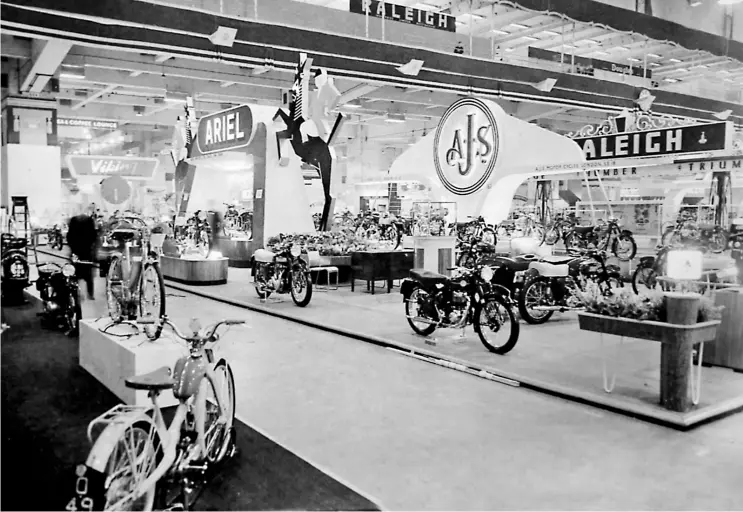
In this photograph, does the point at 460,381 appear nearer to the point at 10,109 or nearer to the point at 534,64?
the point at 534,64

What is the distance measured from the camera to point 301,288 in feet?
32.0

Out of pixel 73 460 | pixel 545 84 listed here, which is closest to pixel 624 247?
pixel 545 84

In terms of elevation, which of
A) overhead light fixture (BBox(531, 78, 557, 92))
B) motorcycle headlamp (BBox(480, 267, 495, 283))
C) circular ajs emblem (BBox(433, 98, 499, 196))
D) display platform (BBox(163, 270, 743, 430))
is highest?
overhead light fixture (BBox(531, 78, 557, 92))

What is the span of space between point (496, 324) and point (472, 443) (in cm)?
266

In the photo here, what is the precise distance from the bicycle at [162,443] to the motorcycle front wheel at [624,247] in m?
13.4

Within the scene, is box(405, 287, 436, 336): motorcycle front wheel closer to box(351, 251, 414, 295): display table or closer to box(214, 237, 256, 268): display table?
box(351, 251, 414, 295): display table

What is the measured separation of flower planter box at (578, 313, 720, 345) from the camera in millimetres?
4605

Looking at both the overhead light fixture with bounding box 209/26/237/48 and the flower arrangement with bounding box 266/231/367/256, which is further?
the flower arrangement with bounding box 266/231/367/256

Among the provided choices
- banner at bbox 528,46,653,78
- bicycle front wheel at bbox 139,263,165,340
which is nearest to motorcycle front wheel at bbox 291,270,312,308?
bicycle front wheel at bbox 139,263,165,340

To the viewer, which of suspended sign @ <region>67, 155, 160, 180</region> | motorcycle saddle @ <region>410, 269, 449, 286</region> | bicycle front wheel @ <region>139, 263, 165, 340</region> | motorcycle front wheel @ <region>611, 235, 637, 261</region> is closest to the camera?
bicycle front wheel @ <region>139, 263, 165, 340</region>

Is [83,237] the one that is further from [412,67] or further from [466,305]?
[466,305]

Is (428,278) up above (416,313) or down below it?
above

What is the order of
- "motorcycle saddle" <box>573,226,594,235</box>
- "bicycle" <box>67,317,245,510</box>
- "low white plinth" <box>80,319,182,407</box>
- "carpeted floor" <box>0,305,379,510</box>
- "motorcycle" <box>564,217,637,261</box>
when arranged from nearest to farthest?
"bicycle" <box>67,317,245,510</box>, "carpeted floor" <box>0,305,379,510</box>, "low white plinth" <box>80,319,182,407</box>, "motorcycle" <box>564,217,637,261</box>, "motorcycle saddle" <box>573,226,594,235</box>

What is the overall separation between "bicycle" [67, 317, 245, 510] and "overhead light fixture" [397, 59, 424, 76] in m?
8.41
